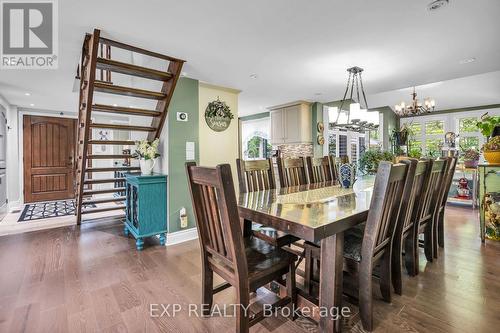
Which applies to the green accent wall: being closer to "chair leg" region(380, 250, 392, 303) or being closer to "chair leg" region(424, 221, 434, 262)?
"chair leg" region(380, 250, 392, 303)

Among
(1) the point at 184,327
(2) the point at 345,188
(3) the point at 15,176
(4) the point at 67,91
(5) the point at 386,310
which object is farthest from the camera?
(3) the point at 15,176

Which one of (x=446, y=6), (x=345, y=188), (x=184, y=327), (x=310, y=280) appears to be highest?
(x=446, y=6)

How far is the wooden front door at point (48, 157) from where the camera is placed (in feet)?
18.0

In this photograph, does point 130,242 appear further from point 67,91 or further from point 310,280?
point 67,91

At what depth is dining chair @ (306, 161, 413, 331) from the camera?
4.60ft

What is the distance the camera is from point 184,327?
5.24ft

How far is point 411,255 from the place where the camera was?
7.27 ft

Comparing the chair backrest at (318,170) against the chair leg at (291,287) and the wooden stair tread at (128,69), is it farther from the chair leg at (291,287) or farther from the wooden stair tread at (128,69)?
the wooden stair tread at (128,69)

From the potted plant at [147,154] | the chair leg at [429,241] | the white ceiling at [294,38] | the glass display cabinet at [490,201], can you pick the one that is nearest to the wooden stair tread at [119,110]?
the potted plant at [147,154]

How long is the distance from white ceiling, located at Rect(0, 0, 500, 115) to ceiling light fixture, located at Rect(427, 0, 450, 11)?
54 millimetres

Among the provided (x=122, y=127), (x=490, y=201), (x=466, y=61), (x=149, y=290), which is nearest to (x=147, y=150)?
(x=122, y=127)

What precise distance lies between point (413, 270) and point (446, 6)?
2208mm

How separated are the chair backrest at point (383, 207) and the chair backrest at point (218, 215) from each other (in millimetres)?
792

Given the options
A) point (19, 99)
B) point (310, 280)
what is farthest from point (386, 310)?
point (19, 99)
